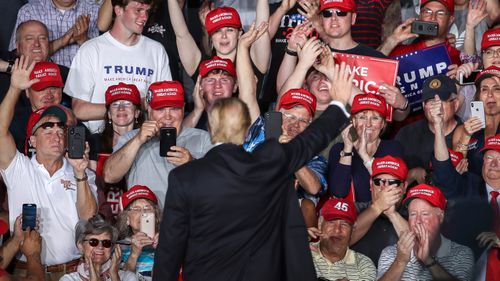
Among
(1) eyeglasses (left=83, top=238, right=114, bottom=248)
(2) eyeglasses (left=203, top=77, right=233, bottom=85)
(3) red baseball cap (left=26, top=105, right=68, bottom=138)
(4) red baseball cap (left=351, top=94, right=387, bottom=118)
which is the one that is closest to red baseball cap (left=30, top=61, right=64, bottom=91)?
(3) red baseball cap (left=26, top=105, right=68, bottom=138)

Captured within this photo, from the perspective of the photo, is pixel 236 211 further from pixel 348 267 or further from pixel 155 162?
pixel 155 162

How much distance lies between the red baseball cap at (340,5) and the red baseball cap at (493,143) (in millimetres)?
1510

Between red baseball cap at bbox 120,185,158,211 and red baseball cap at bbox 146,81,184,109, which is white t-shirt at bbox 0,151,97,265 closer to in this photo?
red baseball cap at bbox 120,185,158,211

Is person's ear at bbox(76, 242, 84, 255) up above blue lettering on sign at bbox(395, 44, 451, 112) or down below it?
below

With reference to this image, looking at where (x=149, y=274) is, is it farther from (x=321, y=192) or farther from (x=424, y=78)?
(x=424, y=78)

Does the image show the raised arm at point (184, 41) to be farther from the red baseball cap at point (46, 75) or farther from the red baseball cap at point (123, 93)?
the red baseball cap at point (46, 75)

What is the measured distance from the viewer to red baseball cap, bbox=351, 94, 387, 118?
962 cm

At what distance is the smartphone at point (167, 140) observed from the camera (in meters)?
9.21

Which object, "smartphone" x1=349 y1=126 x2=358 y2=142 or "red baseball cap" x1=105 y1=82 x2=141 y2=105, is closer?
"smartphone" x1=349 y1=126 x2=358 y2=142

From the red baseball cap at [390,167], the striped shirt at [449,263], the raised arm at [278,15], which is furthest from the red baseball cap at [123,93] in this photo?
the striped shirt at [449,263]

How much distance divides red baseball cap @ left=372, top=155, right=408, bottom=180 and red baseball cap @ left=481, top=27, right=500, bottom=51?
4.83ft

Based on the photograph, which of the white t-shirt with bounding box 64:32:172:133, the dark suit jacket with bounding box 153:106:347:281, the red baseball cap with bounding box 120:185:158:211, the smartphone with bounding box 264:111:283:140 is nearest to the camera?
the dark suit jacket with bounding box 153:106:347:281

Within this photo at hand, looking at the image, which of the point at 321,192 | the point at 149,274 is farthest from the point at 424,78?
the point at 149,274

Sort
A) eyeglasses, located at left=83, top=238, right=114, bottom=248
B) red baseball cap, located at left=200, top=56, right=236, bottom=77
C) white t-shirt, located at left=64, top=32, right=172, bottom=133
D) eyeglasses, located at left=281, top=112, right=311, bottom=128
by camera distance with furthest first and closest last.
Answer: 1. white t-shirt, located at left=64, top=32, right=172, bottom=133
2. red baseball cap, located at left=200, top=56, right=236, bottom=77
3. eyeglasses, located at left=281, top=112, right=311, bottom=128
4. eyeglasses, located at left=83, top=238, right=114, bottom=248
